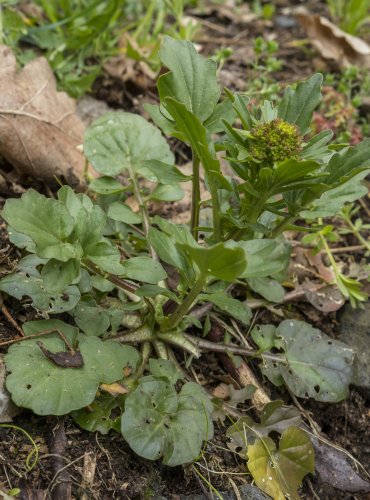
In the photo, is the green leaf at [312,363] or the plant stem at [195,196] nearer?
the plant stem at [195,196]

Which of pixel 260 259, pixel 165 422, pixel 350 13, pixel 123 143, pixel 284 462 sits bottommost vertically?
pixel 284 462

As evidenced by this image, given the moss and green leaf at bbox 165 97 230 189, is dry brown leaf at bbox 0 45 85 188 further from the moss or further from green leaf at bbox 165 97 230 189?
the moss

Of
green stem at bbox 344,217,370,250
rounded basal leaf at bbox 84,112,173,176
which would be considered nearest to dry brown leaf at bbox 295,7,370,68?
green stem at bbox 344,217,370,250

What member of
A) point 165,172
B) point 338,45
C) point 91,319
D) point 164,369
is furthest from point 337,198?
point 338,45

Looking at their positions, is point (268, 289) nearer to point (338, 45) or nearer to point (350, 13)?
point (338, 45)

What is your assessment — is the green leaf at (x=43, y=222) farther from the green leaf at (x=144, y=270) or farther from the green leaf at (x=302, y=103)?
the green leaf at (x=302, y=103)

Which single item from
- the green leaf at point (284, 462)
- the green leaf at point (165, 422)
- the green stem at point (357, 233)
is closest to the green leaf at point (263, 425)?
the green leaf at point (284, 462)
